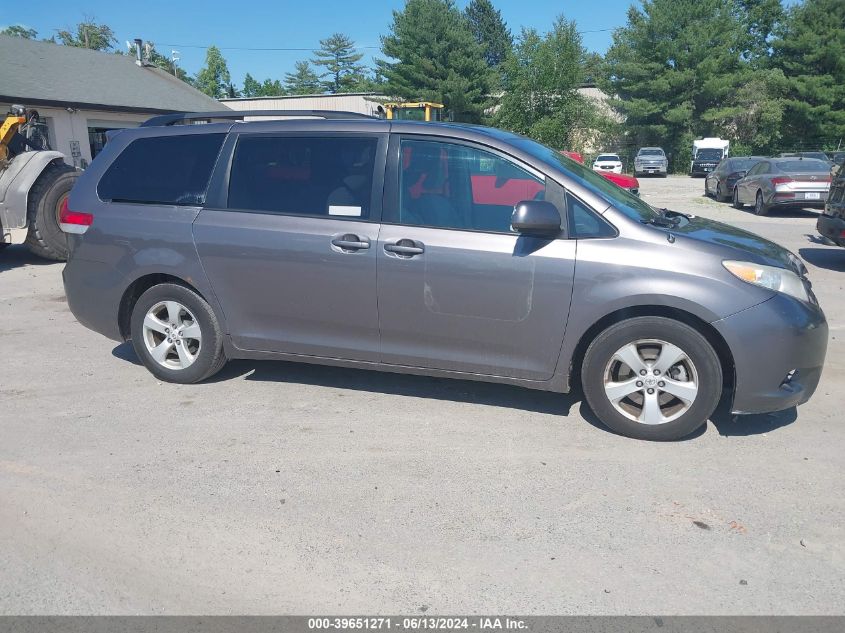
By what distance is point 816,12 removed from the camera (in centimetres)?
4281

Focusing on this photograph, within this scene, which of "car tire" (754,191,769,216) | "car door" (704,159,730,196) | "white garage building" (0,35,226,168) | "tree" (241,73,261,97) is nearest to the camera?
"car tire" (754,191,769,216)

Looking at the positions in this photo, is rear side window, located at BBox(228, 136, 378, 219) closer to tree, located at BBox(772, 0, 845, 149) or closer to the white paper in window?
the white paper in window

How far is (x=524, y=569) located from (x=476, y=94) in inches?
1863

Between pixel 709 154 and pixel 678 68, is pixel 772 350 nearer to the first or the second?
pixel 709 154

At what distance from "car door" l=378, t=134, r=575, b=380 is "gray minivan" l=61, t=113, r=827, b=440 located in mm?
12

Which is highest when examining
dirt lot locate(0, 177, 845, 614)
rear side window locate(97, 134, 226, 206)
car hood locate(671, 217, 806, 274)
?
rear side window locate(97, 134, 226, 206)

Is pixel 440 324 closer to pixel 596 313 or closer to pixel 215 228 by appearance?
pixel 596 313

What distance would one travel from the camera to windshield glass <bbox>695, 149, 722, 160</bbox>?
39091mm

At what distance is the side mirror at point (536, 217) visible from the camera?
162 inches

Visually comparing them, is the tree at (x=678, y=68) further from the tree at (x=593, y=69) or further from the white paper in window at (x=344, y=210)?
the white paper in window at (x=344, y=210)

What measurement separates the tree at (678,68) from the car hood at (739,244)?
1711 inches

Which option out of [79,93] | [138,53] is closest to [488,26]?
[138,53]

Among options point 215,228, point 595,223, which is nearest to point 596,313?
point 595,223

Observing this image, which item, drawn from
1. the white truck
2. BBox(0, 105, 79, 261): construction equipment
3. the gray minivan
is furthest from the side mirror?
the white truck
